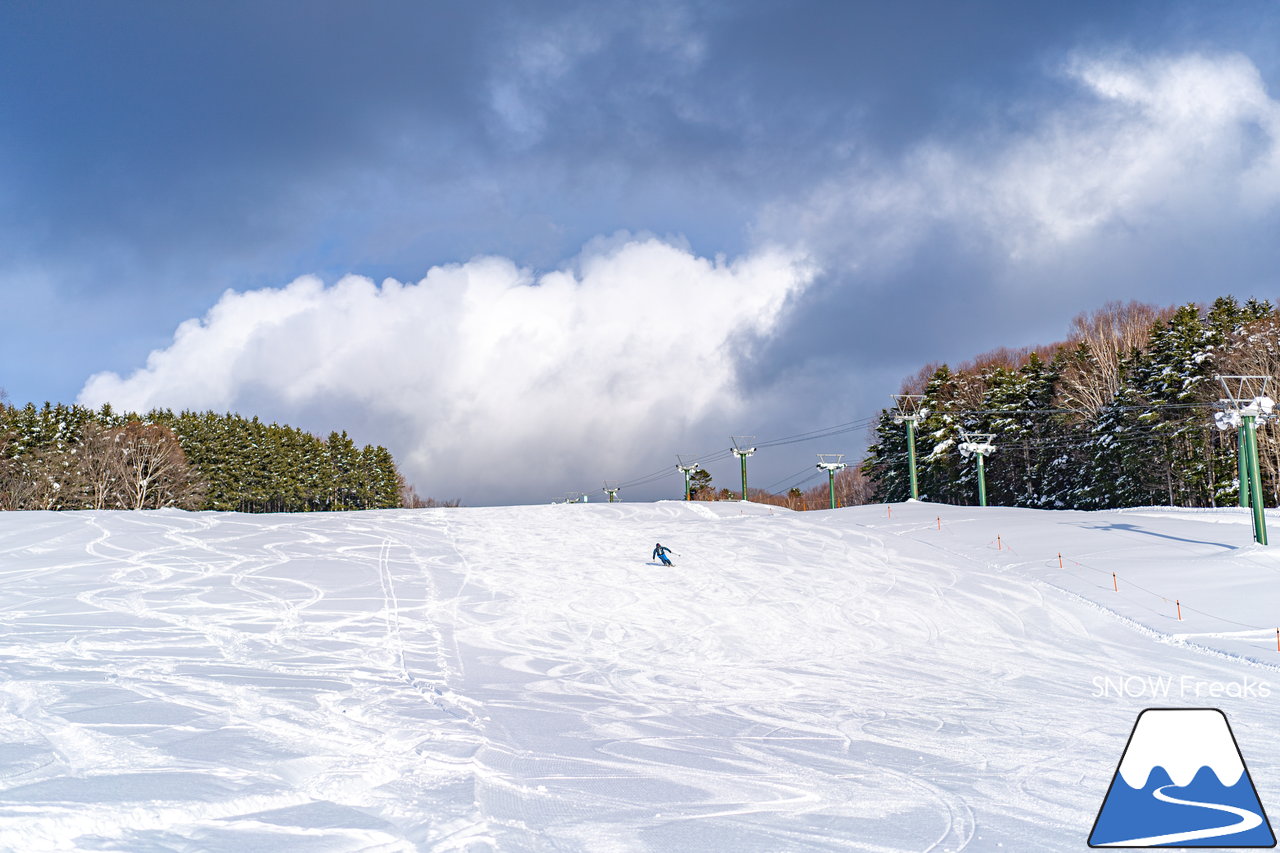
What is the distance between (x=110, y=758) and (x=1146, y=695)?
577 inches

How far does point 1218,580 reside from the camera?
74.2 feet

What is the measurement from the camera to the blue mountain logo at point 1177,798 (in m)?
5.95

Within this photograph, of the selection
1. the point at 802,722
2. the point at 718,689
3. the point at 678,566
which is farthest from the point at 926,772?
the point at 678,566

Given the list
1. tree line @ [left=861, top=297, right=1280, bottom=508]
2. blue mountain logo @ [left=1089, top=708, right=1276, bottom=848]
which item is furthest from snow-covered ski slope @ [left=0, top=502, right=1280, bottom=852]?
tree line @ [left=861, top=297, right=1280, bottom=508]

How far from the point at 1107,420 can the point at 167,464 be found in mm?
75563

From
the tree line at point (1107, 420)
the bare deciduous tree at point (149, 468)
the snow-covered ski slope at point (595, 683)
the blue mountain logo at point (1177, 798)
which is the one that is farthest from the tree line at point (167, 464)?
the blue mountain logo at point (1177, 798)

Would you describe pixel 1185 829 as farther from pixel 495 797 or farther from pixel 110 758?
pixel 110 758

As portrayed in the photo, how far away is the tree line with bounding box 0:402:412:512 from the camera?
2557 inches

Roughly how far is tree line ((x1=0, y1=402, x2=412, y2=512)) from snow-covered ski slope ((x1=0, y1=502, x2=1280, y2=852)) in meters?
42.9

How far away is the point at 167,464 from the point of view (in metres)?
70.6

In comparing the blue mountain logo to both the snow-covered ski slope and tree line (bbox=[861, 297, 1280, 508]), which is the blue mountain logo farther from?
tree line (bbox=[861, 297, 1280, 508])

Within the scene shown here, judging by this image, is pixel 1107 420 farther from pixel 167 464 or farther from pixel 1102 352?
pixel 167 464

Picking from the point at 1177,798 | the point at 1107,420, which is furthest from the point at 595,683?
the point at 1107,420

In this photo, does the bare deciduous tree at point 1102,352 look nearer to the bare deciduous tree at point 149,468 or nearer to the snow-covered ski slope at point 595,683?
the snow-covered ski slope at point 595,683
